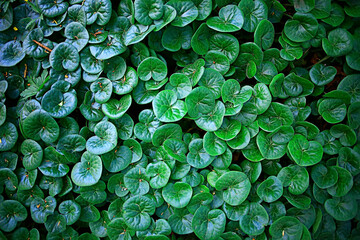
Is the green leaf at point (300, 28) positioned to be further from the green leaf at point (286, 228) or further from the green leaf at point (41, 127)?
the green leaf at point (41, 127)

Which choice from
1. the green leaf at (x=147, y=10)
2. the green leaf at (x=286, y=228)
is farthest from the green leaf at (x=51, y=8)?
the green leaf at (x=286, y=228)

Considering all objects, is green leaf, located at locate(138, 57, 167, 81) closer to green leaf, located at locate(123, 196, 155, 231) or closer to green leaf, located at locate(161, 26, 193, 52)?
green leaf, located at locate(161, 26, 193, 52)

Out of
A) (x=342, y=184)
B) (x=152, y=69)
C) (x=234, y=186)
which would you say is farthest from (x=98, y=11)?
(x=342, y=184)

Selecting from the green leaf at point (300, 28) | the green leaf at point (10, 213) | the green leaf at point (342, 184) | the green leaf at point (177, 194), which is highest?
the green leaf at point (300, 28)

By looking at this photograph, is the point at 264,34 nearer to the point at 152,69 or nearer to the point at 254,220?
the point at 152,69

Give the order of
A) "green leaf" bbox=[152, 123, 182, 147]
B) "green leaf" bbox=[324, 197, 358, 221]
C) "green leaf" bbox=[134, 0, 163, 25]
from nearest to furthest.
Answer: "green leaf" bbox=[134, 0, 163, 25] < "green leaf" bbox=[152, 123, 182, 147] < "green leaf" bbox=[324, 197, 358, 221]

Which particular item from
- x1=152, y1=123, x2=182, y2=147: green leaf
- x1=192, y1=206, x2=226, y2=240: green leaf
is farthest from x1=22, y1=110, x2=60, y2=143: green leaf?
x1=192, y1=206, x2=226, y2=240: green leaf

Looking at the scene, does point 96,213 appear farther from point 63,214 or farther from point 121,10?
point 121,10

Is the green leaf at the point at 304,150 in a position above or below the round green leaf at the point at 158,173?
above

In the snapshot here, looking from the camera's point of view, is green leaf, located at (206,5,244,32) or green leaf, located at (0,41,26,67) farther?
green leaf, located at (0,41,26,67)

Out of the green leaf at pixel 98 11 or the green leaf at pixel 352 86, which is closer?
the green leaf at pixel 98 11
